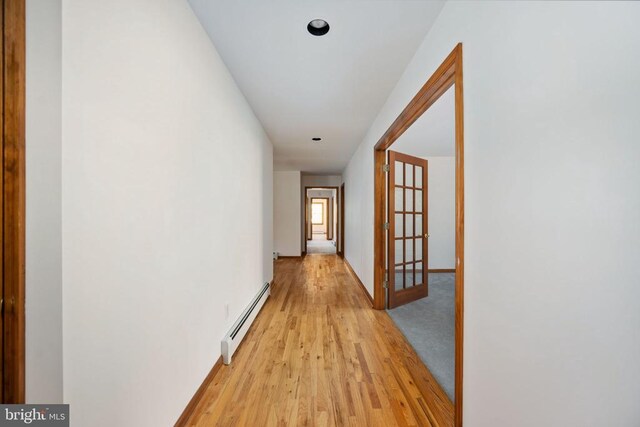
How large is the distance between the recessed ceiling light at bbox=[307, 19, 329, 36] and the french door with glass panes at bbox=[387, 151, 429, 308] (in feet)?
6.24

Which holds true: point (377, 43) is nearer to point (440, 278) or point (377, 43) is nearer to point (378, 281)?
point (378, 281)

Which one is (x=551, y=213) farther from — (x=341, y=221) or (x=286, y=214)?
(x=341, y=221)

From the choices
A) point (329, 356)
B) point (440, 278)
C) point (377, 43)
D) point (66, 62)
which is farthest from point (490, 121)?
point (440, 278)

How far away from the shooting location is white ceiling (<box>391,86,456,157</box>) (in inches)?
118

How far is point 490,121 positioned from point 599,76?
45 cm

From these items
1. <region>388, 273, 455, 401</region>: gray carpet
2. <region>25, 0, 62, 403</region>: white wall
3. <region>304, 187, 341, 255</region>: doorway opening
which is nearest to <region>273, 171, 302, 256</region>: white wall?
<region>304, 187, 341, 255</region>: doorway opening

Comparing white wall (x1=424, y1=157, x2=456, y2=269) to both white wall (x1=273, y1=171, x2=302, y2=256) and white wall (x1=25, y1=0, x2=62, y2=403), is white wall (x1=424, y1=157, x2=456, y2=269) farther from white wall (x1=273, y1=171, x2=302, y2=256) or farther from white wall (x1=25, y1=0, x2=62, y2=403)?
white wall (x1=25, y1=0, x2=62, y2=403)

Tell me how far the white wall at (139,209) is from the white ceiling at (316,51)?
24 centimetres

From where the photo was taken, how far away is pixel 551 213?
821mm

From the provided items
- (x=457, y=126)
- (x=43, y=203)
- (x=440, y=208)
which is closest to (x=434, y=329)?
(x=457, y=126)

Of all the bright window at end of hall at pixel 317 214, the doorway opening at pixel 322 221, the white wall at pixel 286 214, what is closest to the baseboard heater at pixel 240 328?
the white wall at pixel 286 214

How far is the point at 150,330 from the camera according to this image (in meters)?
1.21

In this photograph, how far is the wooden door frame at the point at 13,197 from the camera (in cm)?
67

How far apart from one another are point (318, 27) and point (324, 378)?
2.38 metres
